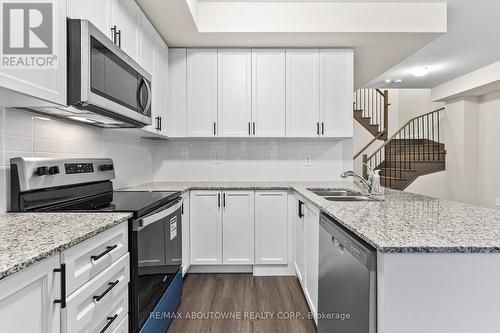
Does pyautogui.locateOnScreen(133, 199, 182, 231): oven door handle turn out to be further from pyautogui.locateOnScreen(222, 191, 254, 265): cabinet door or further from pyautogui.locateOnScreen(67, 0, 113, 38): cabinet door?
pyautogui.locateOnScreen(67, 0, 113, 38): cabinet door

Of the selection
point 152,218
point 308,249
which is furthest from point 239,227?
point 152,218

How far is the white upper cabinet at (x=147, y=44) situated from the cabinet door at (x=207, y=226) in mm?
1264

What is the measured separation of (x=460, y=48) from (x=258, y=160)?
3239 millimetres

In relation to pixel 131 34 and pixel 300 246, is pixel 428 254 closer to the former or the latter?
pixel 300 246

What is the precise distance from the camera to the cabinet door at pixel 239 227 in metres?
2.84

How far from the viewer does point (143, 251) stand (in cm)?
149

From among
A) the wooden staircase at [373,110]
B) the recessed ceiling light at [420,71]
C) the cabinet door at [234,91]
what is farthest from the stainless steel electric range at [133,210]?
the wooden staircase at [373,110]

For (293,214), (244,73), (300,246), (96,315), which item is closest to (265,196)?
(293,214)

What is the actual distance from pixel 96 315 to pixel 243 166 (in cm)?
249

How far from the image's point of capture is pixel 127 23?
2.09 meters

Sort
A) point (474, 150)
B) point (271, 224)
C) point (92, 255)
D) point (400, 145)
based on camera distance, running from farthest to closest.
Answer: point (400, 145), point (474, 150), point (271, 224), point (92, 255)

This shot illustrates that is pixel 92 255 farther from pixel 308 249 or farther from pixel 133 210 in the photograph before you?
pixel 308 249

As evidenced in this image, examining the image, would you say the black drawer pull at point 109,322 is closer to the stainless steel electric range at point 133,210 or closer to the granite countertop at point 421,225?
the stainless steel electric range at point 133,210

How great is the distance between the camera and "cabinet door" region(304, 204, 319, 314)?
1.86 metres
